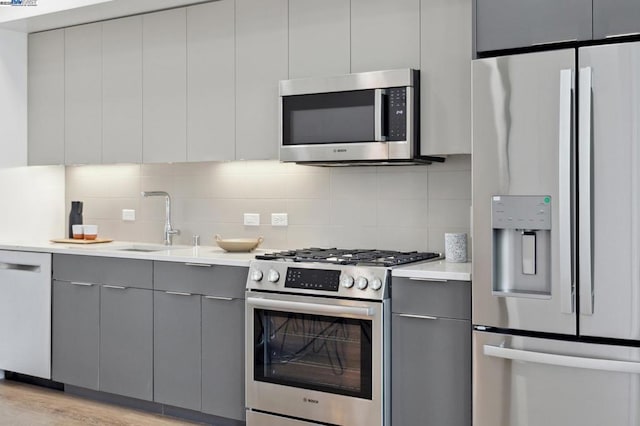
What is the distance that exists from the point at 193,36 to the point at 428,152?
1.66 meters

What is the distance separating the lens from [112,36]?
4773 millimetres

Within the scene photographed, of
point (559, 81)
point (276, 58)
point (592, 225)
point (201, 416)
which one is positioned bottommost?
point (201, 416)

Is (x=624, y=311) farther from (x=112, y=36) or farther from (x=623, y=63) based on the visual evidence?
(x=112, y=36)

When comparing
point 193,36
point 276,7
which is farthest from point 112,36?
point 276,7

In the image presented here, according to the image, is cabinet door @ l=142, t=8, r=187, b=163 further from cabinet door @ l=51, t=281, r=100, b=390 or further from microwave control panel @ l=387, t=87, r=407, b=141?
microwave control panel @ l=387, t=87, r=407, b=141

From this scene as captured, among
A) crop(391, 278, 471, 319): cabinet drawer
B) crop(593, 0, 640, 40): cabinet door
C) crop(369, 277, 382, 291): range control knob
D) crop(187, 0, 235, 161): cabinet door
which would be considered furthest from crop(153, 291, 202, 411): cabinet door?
crop(593, 0, 640, 40): cabinet door

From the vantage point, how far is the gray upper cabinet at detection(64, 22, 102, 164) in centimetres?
487

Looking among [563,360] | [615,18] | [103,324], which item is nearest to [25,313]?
[103,324]

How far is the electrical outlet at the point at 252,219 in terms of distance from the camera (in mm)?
4578

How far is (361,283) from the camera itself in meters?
3.36

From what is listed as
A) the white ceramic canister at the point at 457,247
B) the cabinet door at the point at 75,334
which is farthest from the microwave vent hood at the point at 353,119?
the cabinet door at the point at 75,334

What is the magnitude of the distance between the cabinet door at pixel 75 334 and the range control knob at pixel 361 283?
1805 mm

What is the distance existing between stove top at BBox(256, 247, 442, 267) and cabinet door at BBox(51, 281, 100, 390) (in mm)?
1260

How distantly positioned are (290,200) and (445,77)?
130cm
